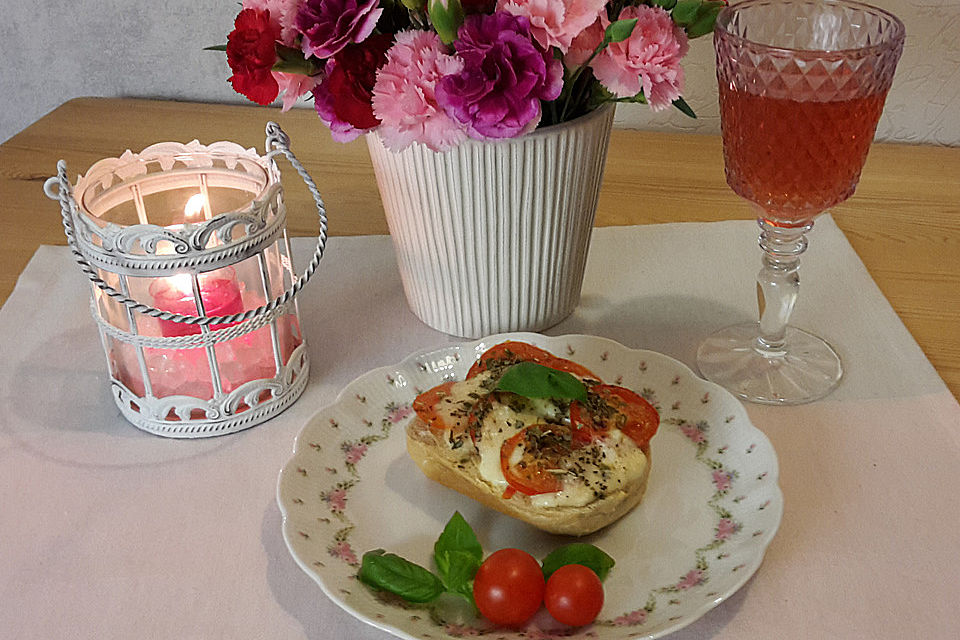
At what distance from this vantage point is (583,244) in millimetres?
1012

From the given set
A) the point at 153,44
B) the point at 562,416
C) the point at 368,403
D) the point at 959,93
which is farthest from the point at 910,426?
the point at 153,44

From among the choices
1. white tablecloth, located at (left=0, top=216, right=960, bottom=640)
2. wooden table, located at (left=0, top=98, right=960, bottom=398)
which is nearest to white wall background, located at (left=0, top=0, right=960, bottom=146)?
wooden table, located at (left=0, top=98, right=960, bottom=398)

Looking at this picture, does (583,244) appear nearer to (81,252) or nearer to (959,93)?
(81,252)

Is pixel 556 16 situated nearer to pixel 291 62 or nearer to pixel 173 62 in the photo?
pixel 291 62

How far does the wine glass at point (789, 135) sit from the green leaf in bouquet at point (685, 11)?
0.13ft

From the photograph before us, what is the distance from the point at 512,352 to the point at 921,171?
805mm

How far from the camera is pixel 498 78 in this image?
2.48 feet

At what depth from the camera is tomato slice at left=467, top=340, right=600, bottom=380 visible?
2.69ft

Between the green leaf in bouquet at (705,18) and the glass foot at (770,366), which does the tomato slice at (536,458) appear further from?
the green leaf in bouquet at (705,18)

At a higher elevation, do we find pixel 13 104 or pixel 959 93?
pixel 959 93

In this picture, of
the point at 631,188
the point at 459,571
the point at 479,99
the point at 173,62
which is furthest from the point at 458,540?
the point at 173,62

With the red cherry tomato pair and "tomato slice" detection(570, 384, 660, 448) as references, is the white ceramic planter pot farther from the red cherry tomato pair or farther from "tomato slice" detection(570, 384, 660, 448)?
the red cherry tomato pair

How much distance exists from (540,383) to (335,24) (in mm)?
339

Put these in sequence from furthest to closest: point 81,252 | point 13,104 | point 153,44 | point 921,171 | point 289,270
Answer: point 13,104
point 153,44
point 921,171
point 289,270
point 81,252
